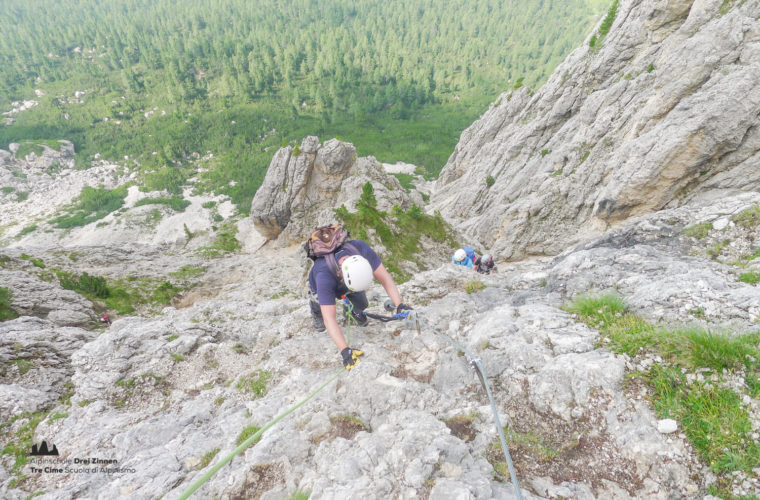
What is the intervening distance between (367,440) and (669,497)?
3407mm

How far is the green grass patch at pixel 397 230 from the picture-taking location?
75.4 feet

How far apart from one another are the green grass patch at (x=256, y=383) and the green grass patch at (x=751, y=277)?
944cm

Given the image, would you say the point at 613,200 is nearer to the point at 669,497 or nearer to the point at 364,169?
the point at 669,497

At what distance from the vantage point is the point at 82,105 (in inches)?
6260

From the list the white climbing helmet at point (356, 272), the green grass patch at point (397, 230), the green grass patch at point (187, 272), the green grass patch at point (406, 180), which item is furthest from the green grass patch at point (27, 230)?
the white climbing helmet at point (356, 272)

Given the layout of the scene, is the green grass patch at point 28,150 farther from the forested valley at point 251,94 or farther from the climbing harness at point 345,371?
the climbing harness at point 345,371

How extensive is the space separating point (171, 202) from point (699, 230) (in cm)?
11153

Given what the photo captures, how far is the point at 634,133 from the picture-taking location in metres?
23.7

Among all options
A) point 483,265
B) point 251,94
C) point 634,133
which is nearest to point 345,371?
point 483,265

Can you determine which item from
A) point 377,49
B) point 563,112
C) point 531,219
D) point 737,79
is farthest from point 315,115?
point 737,79

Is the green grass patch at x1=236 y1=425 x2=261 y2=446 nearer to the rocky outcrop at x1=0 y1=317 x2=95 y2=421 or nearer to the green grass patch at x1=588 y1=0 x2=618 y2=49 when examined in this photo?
the rocky outcrop at x1=0 y1=317 x2=95 y2=421

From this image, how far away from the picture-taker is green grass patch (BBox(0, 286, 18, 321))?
51.7ft

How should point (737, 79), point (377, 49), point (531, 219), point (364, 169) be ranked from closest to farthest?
point (737, 79), point (531, 219), point (364, 169), point (377, 49)

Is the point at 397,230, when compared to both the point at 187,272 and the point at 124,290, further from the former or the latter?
the point at 187,272
